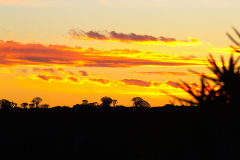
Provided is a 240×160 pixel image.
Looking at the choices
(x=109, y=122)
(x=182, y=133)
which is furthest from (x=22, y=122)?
(x=182, y=133)

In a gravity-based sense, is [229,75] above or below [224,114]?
above

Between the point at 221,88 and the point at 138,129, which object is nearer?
the point at 221,88

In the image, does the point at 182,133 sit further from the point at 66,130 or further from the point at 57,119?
the point at 57,119

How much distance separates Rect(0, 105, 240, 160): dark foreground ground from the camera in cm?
1684

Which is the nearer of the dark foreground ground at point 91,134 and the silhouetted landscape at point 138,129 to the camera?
the silhouetted landscape at point 138,129

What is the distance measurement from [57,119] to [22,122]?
1.81 meters

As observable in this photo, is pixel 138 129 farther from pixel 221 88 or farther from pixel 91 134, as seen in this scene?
pixel 221 88

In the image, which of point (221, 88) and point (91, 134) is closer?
point (221, 88)

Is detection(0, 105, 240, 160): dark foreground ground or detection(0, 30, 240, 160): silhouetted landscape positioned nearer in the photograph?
detection(0, 30, 240, 160): silhouetted landscape

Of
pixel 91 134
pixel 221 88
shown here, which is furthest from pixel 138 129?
pixel 221 88

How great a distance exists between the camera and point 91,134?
94.0 feet

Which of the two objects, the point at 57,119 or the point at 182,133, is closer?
the point at 182,133

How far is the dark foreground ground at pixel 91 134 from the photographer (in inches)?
663

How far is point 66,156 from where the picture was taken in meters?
26.6
